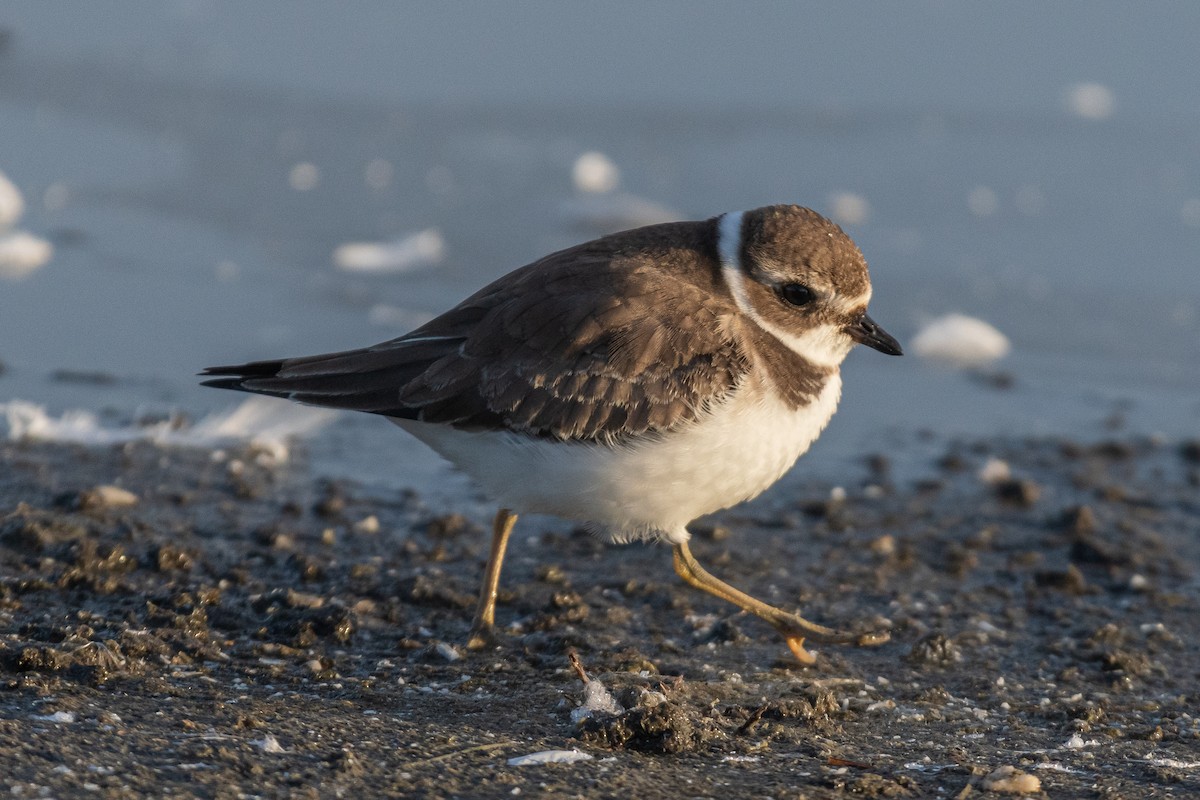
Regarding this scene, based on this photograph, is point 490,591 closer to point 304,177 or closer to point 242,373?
point 242,373

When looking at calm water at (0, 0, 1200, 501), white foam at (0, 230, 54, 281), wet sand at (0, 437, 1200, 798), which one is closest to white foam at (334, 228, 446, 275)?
calm water at (0, 0, 1200, 501)

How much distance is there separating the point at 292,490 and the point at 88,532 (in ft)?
3.07

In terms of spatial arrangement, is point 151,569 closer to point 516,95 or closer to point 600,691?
point 600,691

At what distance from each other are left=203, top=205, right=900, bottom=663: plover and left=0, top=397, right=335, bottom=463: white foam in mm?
1368

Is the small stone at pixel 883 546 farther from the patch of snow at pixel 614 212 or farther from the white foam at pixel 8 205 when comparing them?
the white foam at pixel 8 205

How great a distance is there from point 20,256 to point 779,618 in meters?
4.82

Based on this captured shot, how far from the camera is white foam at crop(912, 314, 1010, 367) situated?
7.12m

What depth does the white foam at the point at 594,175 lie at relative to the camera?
8609mm

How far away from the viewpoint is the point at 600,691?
356 cm

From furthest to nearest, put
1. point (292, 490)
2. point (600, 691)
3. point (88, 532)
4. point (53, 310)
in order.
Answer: point (53, 310) → point (292, 490) → point (88, 532) → point (600, 691)

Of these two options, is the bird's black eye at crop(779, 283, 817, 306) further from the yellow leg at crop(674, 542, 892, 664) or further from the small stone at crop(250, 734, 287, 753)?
the small stone at crop(250, 734, 287, 753)

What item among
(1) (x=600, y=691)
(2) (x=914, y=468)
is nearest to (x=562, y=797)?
(1) (x=600, y=691)

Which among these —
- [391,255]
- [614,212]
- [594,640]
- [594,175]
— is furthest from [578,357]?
[594,175]

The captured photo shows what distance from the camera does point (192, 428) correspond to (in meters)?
5.82
